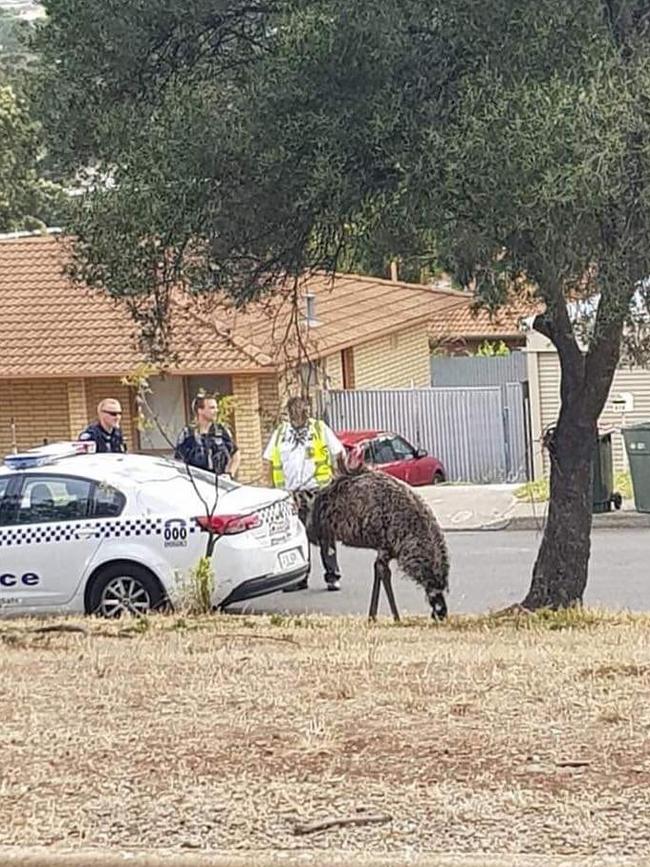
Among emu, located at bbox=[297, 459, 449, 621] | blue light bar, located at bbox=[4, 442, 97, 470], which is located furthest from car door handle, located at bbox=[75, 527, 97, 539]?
emu, located at bbox=[297, 459, 449, 621]

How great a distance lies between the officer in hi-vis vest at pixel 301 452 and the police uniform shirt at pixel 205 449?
1.56ft

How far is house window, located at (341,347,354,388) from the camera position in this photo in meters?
30.5

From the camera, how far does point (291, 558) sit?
12.3m

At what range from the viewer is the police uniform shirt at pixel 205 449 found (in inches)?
503

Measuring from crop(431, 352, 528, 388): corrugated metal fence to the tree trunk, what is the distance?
23131mm

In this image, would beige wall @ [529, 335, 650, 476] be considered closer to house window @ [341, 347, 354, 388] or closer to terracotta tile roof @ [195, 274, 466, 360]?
terracotta tile roof @ [195, 274, 466, 360]

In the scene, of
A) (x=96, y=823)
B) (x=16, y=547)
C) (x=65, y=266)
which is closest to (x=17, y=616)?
(x=16, y=547)

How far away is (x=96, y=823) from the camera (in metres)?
4.67

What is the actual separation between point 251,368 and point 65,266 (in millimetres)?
13989

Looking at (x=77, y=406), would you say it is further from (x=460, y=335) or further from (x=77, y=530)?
(x=77, y=530)

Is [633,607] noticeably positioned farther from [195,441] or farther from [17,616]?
[17,616]

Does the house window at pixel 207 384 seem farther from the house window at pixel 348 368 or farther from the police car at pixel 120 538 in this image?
the police car at pixel 120 538

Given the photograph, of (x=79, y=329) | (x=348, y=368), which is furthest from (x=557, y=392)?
(x=79, y=329)

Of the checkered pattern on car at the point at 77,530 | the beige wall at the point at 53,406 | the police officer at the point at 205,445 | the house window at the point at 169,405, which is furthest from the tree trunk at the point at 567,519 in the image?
the beige wall at the point at 53,406
